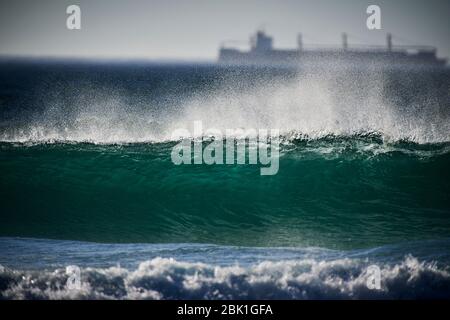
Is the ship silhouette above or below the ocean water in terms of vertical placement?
above

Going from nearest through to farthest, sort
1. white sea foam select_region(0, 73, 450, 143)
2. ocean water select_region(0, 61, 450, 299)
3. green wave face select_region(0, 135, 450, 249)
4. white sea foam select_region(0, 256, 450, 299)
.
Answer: white sea foam select_region(0, 256, 450, 299) < ocean water select_region(0, 61, 450, 299) < green wave face select_region(0, 135, 450, 249) < white sea foam select_region(0, 73, 450, 143)

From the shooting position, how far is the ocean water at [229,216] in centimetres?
565

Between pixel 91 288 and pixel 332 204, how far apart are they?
5365mm

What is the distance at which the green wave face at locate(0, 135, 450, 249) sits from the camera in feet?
27.7

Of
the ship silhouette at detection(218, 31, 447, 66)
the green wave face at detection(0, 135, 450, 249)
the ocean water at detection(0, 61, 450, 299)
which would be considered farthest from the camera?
the ship silhouette at detection(218, 31, 447, 66)

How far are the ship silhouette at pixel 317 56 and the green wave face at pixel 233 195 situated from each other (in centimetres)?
10852

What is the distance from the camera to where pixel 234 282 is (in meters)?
5.62

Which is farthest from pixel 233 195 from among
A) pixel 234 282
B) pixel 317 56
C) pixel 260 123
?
pixel 317 56

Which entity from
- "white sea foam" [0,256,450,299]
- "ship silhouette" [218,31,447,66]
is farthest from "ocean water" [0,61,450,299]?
"ship silhouette" [218,31,447,66]

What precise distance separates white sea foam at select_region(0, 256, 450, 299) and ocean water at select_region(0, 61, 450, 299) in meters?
0.01

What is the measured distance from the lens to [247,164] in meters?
11.4

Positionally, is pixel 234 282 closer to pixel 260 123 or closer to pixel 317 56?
pixel 260 123

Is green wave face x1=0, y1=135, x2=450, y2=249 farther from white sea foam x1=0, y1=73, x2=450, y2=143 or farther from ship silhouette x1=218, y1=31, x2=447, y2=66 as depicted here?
ship silhouette x1=218, y1=31, x2=447, y2=66
